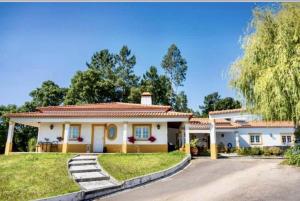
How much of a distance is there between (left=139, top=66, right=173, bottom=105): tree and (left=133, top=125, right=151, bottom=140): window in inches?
969

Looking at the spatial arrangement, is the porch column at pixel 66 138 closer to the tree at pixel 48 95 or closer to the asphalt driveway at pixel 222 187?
the asphalt driveway at pixel 222 187

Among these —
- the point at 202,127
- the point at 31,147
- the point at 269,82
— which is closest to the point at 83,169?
the point at 269,82

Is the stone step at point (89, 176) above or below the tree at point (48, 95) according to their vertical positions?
below

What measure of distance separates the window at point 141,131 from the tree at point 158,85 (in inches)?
969

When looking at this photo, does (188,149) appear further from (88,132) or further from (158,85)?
(158,85)

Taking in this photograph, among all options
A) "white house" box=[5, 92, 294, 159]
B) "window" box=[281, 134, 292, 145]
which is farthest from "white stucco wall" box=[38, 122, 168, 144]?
"window" box=[281, 134, 292, 145]

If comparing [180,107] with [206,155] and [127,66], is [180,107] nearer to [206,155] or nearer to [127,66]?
[127,66]

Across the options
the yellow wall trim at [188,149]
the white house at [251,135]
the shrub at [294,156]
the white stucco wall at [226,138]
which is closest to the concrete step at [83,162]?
the yellow wall trim at [188,149]

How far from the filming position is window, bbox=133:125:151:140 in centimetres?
2302

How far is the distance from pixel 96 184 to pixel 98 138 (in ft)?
40.6

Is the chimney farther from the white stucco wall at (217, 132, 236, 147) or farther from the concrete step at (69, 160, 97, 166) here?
the concrete step at (69, 160, 97, 166)

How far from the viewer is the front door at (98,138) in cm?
2304

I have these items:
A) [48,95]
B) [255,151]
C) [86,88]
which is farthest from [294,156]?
[48,95]

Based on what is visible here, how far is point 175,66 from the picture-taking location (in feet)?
172
